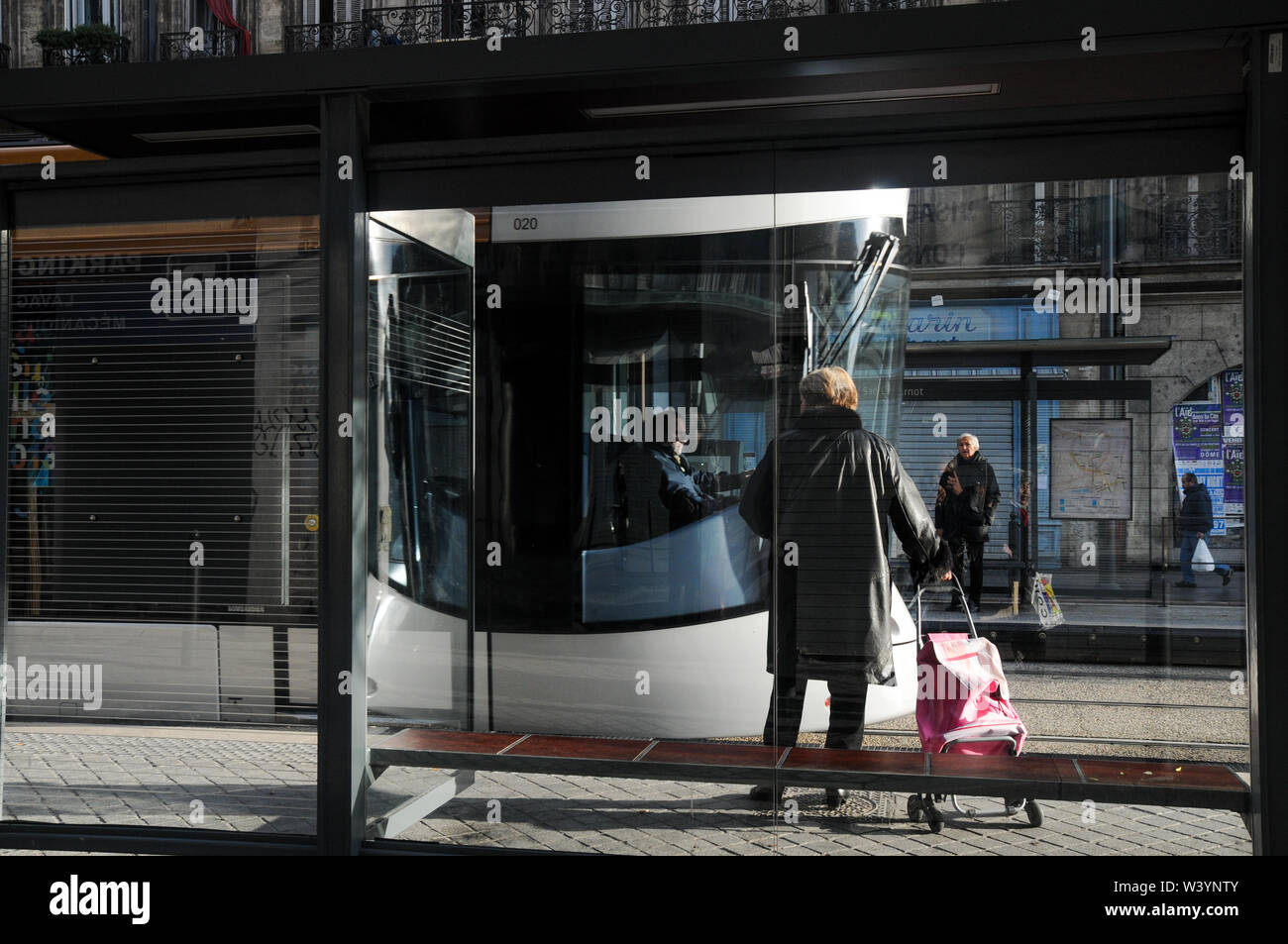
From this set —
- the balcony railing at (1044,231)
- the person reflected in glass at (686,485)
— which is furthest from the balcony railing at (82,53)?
the balcony railing at (1044,231)

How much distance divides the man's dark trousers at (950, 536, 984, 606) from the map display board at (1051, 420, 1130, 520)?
358 mm

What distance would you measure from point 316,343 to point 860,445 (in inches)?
88.9

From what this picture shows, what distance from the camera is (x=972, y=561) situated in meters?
4.71

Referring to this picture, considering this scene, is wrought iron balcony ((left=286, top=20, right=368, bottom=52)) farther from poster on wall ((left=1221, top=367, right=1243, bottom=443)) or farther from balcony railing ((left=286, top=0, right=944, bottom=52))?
poster on wall ((left=1221, top=367, right=1243, bottom=443))

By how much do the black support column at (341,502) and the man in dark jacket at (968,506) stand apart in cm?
228

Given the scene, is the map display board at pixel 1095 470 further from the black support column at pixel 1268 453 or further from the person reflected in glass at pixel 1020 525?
the black support column at pixel 1268 453

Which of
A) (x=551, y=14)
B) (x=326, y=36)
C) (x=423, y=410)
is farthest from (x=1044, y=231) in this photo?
(x=326, y=36)

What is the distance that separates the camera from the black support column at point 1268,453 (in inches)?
158

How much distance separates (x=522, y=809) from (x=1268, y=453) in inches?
123

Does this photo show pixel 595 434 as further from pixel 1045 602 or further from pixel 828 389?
pixel 1045 602

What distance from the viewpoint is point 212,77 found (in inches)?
181

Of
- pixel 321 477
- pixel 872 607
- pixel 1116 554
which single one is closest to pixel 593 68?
pixel 321 477

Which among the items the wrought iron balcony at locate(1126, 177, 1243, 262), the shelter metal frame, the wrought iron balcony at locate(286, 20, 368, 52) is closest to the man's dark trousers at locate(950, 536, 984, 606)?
the shelter metal frame

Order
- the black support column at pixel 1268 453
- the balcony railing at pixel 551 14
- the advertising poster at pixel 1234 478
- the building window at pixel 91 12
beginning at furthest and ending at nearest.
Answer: the building window at pixel 91 12, the balcony railing at pixel 551 14, the advertising poster at pixel 1234 478, the black support column at pixel 1268 453
